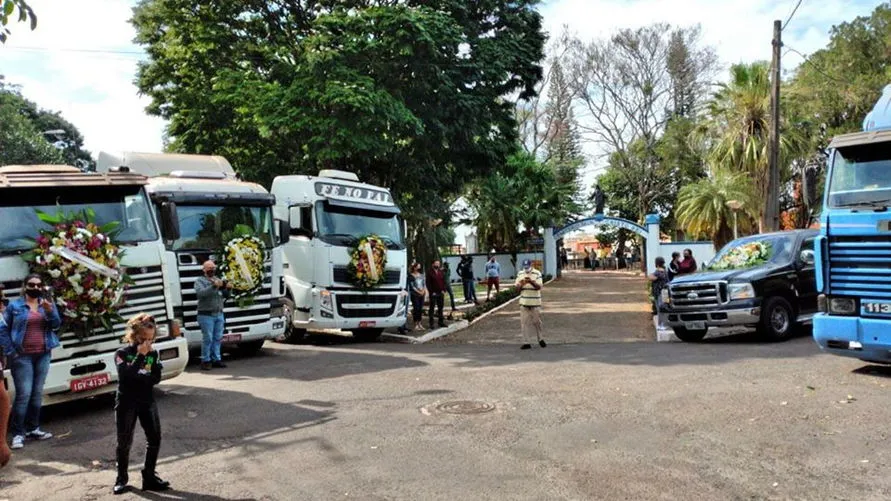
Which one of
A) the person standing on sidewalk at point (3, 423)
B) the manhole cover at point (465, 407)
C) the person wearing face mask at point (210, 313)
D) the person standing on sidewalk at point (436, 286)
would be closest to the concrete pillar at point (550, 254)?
the person standing on sidewalk at point (436, 286)

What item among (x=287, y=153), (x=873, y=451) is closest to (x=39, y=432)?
(x=873, y=451)

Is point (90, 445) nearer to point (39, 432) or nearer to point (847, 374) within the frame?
point (39, 432)

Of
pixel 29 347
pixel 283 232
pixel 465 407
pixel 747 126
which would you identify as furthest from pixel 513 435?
pixel 747 126

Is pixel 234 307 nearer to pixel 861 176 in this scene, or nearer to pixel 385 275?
pixel 385 275

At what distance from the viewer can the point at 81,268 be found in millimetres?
7934

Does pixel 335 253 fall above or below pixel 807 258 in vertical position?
above

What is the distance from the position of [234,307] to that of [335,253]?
106 inches

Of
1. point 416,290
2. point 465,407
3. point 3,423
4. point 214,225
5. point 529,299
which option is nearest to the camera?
point 3,423

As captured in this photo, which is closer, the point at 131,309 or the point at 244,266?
the point at 131,309

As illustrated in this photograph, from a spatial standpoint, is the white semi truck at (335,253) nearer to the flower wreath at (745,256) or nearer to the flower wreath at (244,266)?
the flower wreath at (244,266)

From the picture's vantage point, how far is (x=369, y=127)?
16.6 meters

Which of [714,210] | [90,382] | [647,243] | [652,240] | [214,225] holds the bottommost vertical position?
[90,382]

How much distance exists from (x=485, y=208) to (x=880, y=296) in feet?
104

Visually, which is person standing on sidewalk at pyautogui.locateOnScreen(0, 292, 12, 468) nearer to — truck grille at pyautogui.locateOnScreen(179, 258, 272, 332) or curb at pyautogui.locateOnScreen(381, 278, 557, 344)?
truck grille at pyautogui.locateOnScreen(179, 258, 272, 332)
